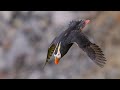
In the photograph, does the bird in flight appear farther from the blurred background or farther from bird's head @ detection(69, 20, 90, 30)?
the blurred background

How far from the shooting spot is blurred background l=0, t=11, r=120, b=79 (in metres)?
2.66

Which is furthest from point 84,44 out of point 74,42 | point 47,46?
point 47,46

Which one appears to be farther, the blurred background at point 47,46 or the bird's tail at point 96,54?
the blurred background at point 47,46

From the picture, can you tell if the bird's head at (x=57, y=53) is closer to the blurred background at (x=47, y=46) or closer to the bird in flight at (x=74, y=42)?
the bird in flight at (x=74, y=42)

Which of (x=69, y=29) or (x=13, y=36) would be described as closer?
(x=69, y=29)

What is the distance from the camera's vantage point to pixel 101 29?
9.09ft

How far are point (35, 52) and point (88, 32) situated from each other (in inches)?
17.1

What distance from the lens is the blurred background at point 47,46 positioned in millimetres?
2664

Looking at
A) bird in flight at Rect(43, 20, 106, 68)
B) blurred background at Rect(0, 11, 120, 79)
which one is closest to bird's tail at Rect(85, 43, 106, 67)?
bird in flight at Rect(43, 20, 106, 68)

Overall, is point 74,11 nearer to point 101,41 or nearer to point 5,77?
point 101,41

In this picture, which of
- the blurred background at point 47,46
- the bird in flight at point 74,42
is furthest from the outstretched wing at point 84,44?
the blurred background at point 47,46

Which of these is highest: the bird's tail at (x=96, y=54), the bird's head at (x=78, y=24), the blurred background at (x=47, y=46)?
the blurred background at (x=47, y=46)

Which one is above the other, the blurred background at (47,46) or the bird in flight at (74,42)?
the blurred background at (47,46)
